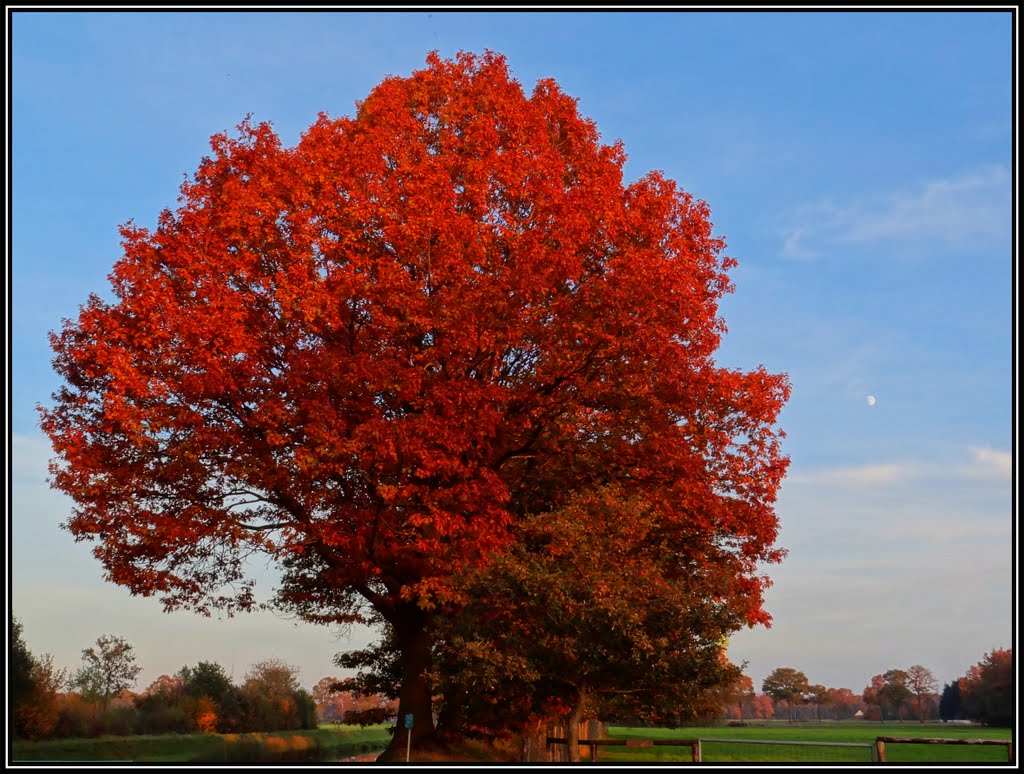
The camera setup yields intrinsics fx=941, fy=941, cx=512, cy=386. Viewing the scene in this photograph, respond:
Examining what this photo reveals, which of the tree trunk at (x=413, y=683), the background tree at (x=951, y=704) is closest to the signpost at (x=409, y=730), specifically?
the tree trunk at (x=413, y=683)

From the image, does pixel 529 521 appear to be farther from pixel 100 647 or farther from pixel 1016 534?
pixel 100 647

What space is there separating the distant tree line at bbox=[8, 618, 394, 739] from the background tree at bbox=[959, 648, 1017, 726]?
50.5 metres

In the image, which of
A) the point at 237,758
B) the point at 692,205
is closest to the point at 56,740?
the point at 237,758

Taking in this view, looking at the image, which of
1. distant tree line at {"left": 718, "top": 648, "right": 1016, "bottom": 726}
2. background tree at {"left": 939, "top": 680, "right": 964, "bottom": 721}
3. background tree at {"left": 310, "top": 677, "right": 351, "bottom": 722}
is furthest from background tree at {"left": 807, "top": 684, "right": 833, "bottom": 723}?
background tree at {"left": 310, "top": 677, "right": 351, "bottom": 722}

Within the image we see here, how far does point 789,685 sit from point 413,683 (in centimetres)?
12599

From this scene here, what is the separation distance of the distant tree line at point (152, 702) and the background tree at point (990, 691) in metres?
50.5

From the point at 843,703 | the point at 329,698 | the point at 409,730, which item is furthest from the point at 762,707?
the point at 409,730

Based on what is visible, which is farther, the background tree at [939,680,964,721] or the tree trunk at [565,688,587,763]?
the background tree at [939,680,964,721]

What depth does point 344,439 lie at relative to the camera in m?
21.7

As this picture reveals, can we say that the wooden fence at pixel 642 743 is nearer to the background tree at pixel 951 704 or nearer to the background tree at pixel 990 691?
the background tree at pixel 990 691

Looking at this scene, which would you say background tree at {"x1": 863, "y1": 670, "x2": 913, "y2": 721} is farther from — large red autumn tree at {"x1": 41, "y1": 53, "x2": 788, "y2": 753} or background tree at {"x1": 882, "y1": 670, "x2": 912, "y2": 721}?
large red autumn tree at {"x1": 41, "y1": 53, "x2": 788, "y2": 753}

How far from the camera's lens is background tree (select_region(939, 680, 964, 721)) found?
3652 inches

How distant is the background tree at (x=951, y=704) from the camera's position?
3652 inches
